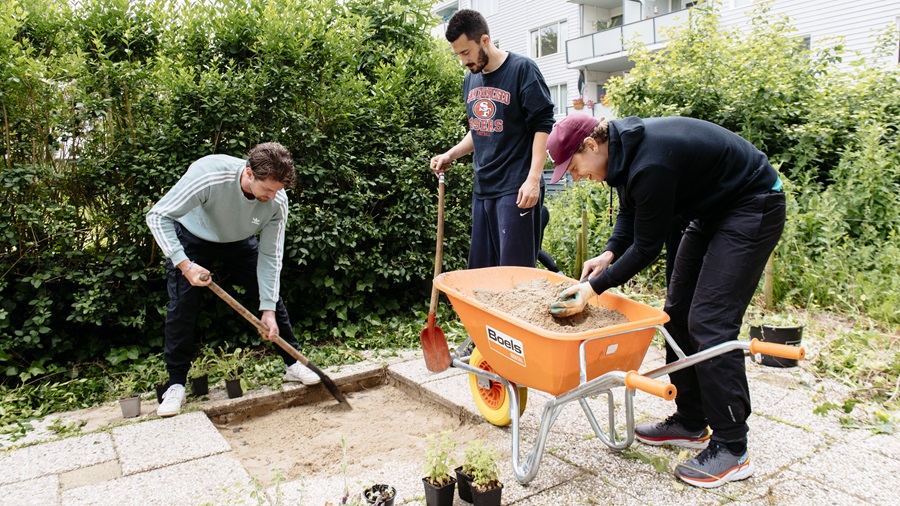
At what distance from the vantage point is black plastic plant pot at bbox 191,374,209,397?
3.73m

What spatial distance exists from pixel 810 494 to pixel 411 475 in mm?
1668

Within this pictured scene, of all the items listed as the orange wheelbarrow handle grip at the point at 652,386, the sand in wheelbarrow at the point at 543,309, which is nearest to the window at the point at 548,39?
the sand in wheelbarrow at the point at 543,309

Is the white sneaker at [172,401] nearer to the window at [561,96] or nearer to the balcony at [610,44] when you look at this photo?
the balcony at [610,44]

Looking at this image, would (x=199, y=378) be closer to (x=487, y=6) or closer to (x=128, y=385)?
(x=128, y=385)

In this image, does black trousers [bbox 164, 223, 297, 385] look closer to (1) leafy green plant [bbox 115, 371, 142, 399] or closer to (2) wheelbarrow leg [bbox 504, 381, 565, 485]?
(1) leafy green plant [bbox 115, 371, 142, 399]

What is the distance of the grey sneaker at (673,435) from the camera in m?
2.95

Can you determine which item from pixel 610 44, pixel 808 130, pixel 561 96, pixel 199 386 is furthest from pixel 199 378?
pixel 561 96

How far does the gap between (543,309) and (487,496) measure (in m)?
0.77

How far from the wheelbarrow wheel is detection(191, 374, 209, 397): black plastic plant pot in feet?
5.50

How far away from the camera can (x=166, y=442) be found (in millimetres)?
3074

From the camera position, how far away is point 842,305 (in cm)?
494

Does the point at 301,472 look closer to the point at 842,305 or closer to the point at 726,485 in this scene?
the point at 726,485

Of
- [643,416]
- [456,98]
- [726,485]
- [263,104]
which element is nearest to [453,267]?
[456,98]

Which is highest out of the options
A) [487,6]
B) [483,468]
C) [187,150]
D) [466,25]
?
[487,6]
